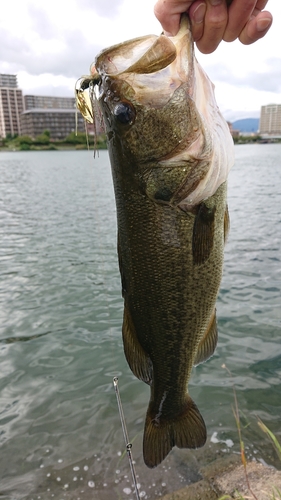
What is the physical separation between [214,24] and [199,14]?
0.35 ft

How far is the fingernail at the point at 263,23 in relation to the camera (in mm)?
2068

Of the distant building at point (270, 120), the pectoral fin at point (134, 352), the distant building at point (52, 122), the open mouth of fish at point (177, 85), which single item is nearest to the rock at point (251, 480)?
the pectoral fin at point (134, 352)

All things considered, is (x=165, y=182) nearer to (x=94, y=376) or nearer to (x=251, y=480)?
(x=251, y=480)

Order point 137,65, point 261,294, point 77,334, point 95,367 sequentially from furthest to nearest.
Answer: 1. point 261,294
2. point 77,334
3. point 95,367
4. point 137,65

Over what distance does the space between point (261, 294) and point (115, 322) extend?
10.6ft

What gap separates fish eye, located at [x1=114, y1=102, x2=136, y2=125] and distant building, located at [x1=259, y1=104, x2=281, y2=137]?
165m

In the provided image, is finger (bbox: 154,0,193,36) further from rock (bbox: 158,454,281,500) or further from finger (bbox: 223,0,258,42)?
rock (bbox: 158,454,281,500)

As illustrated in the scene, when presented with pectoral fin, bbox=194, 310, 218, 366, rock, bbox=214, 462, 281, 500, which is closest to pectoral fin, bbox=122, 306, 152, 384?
pectoral fin, bbox=194, 310, 218, 366

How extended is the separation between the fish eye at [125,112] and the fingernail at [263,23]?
798 millimetres

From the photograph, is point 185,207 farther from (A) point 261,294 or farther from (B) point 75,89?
(A) point 261,294

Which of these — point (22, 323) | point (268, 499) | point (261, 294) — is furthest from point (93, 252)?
point (268, 499)

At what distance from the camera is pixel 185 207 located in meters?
2.10

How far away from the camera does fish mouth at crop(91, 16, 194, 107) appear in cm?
191

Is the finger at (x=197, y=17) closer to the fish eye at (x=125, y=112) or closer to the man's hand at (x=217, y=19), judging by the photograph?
the man's hand at (x=217, y=19)
